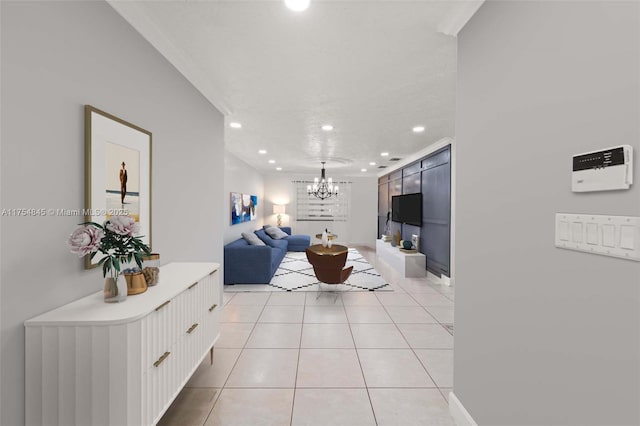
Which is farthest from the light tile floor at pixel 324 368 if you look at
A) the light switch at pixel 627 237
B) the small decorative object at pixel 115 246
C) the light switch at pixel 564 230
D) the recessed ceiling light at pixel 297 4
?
the recessed ceiling light at pixel 297 4

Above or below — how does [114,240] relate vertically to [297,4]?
below

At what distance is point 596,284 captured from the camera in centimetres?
92

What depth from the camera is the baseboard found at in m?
1.63

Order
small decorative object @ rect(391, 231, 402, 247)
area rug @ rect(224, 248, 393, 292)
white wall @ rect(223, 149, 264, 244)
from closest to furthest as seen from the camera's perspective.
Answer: area rug @ rect(224, 248, 393, 292) → white wall @ rect(223, 149, 264, 244) → small decorative object @ rect(391, 231, 402, 247)

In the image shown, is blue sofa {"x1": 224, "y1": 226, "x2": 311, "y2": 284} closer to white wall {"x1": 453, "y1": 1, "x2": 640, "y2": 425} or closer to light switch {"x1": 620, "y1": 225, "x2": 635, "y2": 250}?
white wall {"x1": 453, "y1": 1, "x2": 640, "y2": 425}

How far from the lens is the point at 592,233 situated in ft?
3.05

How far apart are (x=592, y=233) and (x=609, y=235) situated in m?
0.06

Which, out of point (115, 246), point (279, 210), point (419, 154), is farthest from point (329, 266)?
point (279, 210)

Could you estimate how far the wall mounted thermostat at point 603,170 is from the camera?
32.2 inches

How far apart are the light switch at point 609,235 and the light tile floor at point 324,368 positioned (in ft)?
5.19

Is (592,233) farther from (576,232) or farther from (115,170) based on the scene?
(115,170)

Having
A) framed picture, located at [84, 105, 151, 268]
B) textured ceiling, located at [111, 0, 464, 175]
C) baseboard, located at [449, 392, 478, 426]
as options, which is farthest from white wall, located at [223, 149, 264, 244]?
baseboard, located at [449, 392, 478, 426]

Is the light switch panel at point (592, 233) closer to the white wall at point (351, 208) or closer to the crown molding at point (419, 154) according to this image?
the crown molding at point (419, 154)

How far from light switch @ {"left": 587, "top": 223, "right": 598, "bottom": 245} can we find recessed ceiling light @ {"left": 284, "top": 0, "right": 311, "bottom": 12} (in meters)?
1.81
